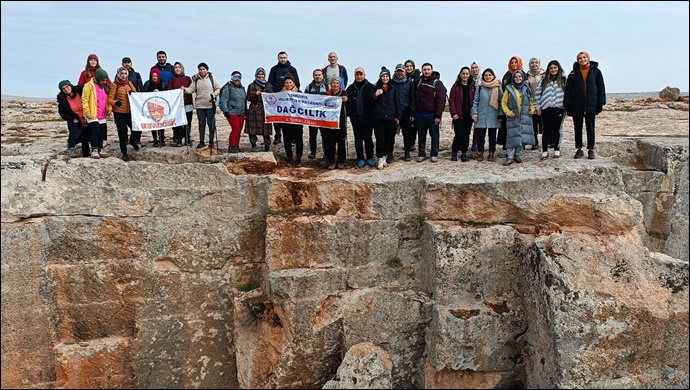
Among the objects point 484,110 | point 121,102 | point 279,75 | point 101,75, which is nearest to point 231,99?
point 279,75

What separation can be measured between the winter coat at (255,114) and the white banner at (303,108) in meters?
0.29

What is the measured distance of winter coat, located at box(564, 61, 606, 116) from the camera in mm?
9719

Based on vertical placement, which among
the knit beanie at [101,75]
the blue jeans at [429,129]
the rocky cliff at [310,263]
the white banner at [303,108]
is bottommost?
the rocky cliff at [310,263]

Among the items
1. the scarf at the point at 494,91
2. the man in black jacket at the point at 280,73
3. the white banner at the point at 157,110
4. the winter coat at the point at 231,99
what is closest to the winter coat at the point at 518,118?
the scarf at the point at 494,91

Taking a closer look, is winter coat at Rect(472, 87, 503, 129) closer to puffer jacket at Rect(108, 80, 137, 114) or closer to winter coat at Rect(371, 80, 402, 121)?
winter coat at Rect(371, 80, 402, 121)

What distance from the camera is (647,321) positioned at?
7.72 meters

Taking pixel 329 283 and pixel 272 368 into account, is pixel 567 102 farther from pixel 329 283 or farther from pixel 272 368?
pixel 272 368

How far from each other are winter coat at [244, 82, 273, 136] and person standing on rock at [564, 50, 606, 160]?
5970 millimetres

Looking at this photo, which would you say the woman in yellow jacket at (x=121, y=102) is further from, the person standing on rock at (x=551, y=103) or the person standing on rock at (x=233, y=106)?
the person standing on rock at (x=551, y=103)

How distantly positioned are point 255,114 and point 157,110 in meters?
1.99

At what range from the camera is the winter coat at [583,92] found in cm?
972

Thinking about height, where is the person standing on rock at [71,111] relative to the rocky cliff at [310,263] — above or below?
above

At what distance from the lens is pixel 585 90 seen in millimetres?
9773

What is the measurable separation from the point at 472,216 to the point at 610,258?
229 cm
